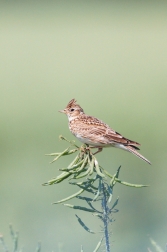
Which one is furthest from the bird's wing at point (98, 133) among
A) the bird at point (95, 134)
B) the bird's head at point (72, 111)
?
the bird's head at point (72, 111)

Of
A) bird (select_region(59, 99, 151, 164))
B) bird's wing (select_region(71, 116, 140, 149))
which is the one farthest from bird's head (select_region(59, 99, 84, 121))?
bird's wing (select_region(71, 116, 140, 149))

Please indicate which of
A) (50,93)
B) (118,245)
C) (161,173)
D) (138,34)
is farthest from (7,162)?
(138,34)

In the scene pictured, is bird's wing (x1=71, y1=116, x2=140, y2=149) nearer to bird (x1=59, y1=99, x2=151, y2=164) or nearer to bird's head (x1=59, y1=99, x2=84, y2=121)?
bird (x1=59, y1=99, x2=151, y2=164)

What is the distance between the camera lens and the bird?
13.9 feet

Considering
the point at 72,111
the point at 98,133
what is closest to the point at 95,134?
the point at 98,133

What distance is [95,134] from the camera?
438 cm

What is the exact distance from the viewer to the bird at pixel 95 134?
167 inches

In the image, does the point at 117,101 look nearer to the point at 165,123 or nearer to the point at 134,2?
the point at 165,123

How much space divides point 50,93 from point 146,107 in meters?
2.63

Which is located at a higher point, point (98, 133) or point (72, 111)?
point (72, 111)

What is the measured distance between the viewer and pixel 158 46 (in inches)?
746

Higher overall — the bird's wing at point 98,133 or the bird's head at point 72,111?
the bird's head at point 72,111

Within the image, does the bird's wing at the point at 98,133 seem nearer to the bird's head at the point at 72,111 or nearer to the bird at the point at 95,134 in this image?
the bird at the point at 95,134

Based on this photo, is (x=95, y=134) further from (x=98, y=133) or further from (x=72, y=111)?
(x=72, y=111)
